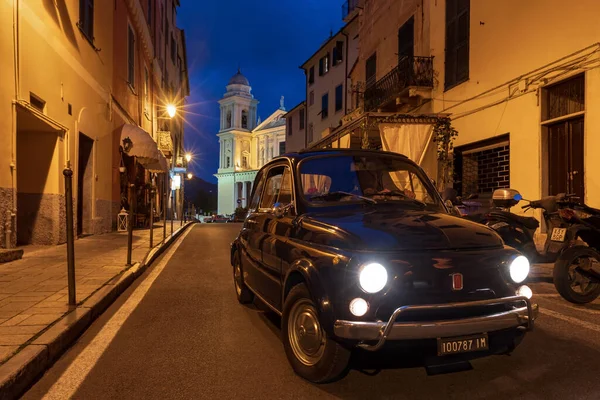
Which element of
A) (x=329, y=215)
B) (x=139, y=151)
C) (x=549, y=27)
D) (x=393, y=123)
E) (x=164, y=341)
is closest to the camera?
(x=329, y=215)

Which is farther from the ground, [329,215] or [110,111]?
[110,111]

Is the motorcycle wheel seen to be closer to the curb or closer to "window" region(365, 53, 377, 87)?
the curb

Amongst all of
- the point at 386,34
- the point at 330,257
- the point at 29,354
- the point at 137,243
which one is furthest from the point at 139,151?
the point at 330,257

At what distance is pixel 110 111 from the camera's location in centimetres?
1453

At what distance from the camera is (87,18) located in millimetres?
12109

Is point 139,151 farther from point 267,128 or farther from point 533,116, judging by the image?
point 267,128

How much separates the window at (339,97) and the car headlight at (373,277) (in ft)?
92.8

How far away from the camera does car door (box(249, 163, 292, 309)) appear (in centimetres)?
390

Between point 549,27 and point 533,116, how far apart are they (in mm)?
1914

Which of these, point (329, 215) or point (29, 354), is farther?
point (329, 215)

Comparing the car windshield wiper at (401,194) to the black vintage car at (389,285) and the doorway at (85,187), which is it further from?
the doorway at (85,187)

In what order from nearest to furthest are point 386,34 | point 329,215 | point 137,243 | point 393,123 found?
point 329,215
point 137,243
point 393,123
point 386,34

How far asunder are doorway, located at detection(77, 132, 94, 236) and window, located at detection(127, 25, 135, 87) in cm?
533

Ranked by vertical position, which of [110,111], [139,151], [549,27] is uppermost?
[549,27]
